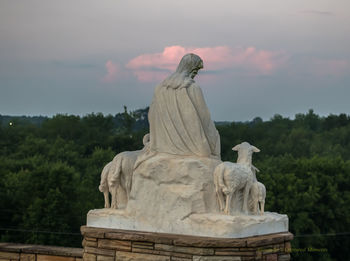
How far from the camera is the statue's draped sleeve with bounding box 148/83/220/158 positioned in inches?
499

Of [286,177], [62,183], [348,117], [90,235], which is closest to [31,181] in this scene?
[62,183]

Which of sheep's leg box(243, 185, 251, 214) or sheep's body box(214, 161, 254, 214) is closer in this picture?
sheep's body box(214, 161, 254, 214)

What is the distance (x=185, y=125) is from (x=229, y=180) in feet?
3.88

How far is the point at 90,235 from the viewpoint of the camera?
13000 mm

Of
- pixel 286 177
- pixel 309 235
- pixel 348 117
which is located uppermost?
pixel 348 117

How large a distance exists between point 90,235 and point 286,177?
2175 cm

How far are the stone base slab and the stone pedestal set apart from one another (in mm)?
134

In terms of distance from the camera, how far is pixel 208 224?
12.1 metres

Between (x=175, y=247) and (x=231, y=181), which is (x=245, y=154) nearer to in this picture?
(x=231, y=181)

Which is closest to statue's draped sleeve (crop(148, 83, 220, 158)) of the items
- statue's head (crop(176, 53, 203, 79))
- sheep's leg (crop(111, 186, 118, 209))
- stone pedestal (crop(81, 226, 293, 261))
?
statue's head (crop(176, 53, 203, 79))

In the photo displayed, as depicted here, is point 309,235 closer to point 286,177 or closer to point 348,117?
point 286,177

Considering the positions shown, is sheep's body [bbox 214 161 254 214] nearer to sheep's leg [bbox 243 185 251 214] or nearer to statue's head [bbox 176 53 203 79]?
sheep's leg [bbox 243 185 251 214]

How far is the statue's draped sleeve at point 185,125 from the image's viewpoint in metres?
12.7

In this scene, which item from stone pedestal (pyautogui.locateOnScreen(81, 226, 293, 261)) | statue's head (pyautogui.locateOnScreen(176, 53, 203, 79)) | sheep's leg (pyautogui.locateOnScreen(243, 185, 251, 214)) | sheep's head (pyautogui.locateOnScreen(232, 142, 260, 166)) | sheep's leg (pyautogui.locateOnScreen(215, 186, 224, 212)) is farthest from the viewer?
statue's head (pyautogui.locateOnScreen(176, 53, 203, 79))
